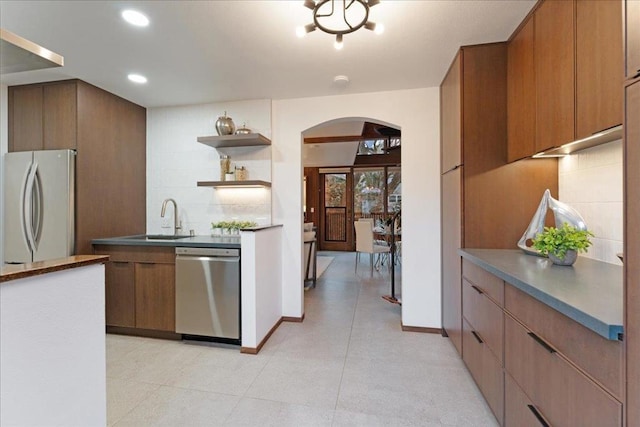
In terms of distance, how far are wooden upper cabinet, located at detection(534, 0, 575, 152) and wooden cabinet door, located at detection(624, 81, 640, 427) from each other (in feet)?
2.79

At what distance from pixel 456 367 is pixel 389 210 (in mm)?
6196

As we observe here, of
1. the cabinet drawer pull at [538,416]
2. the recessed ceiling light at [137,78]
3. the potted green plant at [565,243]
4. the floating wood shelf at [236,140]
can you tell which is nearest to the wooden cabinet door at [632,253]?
the cabinet drawer pull at [538,416]

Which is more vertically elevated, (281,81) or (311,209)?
(281,81)

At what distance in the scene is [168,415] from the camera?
176cm

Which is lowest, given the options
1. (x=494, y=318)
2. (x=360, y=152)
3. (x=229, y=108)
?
(x=494, y=318)

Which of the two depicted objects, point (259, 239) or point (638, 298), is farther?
point (259, 239)

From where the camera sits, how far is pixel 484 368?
1797 mm

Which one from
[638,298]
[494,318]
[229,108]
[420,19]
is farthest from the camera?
[229,108]

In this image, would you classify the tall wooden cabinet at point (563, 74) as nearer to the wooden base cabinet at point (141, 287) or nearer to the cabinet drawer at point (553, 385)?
the cabinet drawer at point (553, 385)

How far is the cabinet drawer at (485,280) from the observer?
1.60m

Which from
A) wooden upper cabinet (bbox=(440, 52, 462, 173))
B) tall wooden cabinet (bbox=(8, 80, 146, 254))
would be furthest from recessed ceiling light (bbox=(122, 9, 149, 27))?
wooden upper cabinet (bbox=(440, 52, 462, 173))

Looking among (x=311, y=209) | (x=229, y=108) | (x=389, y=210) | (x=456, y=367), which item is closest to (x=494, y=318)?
(x=456, y=367)

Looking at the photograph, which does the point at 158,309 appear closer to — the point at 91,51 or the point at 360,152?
the point at 91,51

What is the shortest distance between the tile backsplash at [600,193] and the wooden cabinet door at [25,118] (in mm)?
4645
